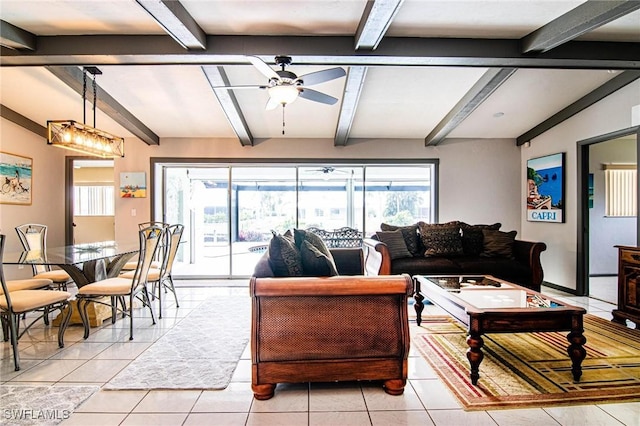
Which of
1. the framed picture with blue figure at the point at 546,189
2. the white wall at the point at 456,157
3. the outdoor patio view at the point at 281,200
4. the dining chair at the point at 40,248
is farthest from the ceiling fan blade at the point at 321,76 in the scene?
the framed picture with blue figure at the point at 546,189

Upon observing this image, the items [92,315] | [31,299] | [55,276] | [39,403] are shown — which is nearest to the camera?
[39,403]

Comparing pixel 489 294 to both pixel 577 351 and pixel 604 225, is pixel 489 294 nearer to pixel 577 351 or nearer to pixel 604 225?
pixel 577 351

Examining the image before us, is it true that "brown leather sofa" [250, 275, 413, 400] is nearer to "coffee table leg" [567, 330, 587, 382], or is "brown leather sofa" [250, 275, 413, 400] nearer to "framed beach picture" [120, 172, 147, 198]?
"coffee table leg" [567, 330, 587, 382]

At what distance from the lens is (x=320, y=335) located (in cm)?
228

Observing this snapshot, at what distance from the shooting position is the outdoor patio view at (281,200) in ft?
21.1

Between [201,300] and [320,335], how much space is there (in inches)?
119

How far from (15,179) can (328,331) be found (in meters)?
5.83

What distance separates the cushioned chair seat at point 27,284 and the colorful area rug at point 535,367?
388 cm

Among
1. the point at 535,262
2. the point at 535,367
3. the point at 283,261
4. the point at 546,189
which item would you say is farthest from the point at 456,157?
the point at 283,261

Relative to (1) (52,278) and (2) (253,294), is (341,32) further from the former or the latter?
(1) (52,278)

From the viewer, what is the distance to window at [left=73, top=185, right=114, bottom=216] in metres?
7.30

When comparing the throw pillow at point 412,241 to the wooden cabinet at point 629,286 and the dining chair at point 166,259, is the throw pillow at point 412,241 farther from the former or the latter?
the dining chair at point 166,259

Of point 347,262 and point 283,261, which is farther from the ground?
point 283,261

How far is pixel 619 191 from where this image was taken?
6.17 metres
